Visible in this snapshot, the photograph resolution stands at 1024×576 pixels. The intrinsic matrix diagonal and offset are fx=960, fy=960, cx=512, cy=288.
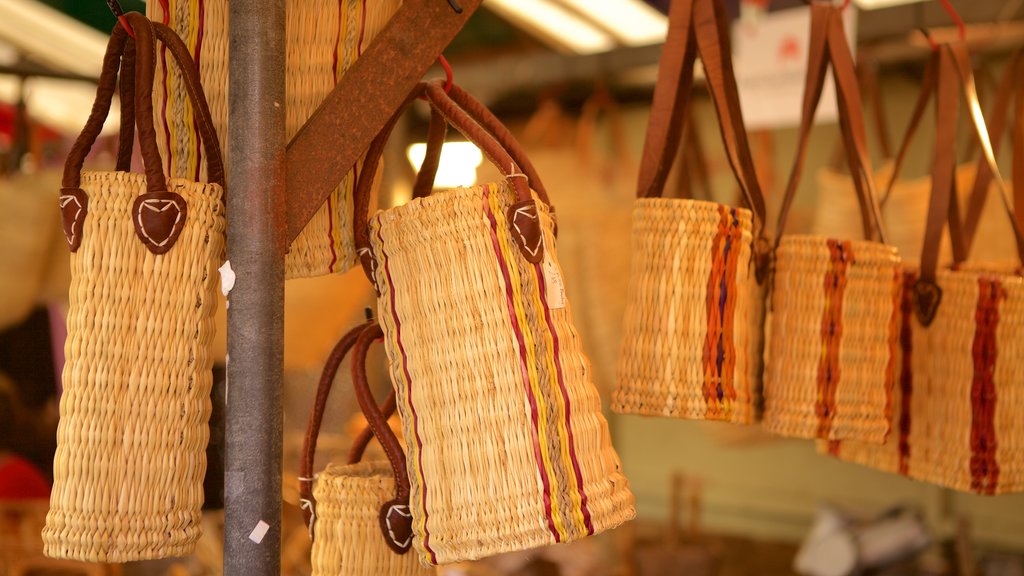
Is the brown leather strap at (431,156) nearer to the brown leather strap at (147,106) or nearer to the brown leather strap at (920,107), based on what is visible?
the brown leather strap at (147,106)

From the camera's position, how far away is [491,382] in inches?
35.3

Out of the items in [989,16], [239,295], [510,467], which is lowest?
[510,467]

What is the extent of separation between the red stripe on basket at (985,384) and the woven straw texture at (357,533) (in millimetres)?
756

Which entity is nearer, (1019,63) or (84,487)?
(84,487)

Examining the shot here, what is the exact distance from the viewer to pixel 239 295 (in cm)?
93

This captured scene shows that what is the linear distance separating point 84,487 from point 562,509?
43 centimetres

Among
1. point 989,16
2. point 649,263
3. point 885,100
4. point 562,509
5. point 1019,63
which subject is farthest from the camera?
point 885,100

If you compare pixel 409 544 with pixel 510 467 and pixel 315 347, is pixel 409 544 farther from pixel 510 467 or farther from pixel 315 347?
pixel 315 347

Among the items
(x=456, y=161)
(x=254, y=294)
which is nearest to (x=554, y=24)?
(x=456, y=161)

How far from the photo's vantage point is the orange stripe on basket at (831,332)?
1.19m

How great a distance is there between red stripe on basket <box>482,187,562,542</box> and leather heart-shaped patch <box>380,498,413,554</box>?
0.22 meters

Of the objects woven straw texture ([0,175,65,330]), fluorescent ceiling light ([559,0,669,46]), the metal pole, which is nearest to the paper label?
the metal pole

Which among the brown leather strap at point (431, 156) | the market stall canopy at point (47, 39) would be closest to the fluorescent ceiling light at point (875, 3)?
the brown leather strap at point (431, 156)

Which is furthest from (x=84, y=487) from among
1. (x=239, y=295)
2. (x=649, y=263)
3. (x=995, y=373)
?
(x=995, y=373)
